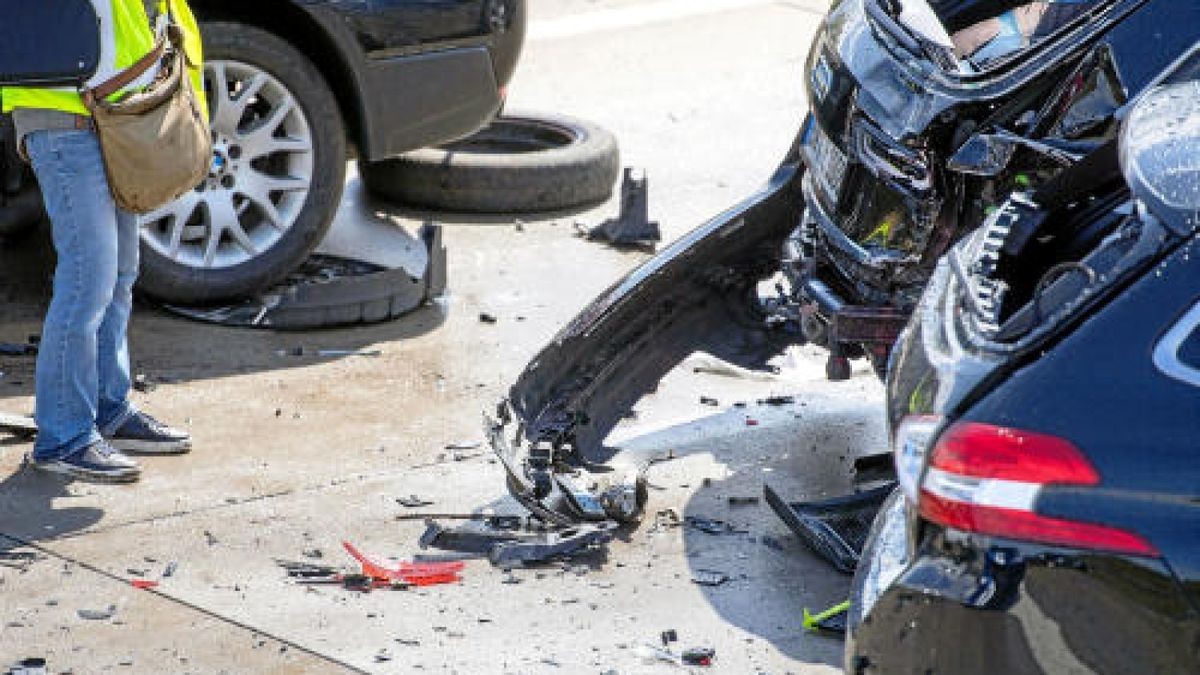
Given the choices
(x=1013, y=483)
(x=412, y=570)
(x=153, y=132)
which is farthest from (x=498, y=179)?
(x=1013, y=483)

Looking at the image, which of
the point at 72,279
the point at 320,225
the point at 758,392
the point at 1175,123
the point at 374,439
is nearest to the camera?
the point at 1175,123

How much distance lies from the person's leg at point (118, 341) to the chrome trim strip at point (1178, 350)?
12.4 feet

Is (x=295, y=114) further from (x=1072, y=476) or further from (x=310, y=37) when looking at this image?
(x=1072, y=476)

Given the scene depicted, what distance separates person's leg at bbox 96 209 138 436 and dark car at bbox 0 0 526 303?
115 cm

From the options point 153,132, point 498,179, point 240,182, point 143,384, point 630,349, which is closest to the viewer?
point 153,132

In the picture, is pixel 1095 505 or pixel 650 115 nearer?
pixel 1095 505

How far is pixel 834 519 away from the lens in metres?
6.39

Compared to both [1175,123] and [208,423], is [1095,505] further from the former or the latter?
[208,423]

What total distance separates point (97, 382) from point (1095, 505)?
381 centimetres

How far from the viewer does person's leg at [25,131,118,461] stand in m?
6.46

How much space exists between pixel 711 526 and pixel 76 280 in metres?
1.94

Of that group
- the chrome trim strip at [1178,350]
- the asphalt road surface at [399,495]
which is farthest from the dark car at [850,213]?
the chrome trim strip at [1178,350]

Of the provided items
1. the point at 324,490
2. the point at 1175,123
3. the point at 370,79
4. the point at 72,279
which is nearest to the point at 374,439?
the point at 324,490

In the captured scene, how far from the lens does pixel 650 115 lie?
37.1ft
